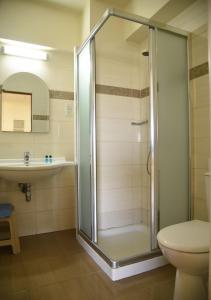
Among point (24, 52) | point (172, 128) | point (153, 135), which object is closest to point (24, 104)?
point (24, 52)

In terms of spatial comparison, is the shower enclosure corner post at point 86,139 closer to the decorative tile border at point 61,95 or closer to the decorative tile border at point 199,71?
the decorative tile border at point 61,95

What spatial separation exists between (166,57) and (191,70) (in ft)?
0.99

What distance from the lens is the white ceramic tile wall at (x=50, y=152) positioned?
2293 mm

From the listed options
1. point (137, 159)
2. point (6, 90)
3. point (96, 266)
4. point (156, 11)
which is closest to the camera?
point (96, 266)

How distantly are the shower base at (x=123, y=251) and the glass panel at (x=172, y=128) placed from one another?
0.32 meters

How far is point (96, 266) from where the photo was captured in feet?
5.69

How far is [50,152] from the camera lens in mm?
2455

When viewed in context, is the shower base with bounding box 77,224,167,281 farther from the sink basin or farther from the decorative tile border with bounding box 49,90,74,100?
the decorative tile border with bounding box 49,90,74,100

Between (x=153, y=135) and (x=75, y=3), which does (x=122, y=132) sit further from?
(x=75, y=3)

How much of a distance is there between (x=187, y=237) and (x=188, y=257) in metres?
0.12

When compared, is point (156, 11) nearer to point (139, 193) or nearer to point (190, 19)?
point (190, 19)

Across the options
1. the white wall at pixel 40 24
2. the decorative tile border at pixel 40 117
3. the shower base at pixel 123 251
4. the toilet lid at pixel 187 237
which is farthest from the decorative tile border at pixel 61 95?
the toilet lid at pixel 187 237

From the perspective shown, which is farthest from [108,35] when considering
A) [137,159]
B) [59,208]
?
[59,208]

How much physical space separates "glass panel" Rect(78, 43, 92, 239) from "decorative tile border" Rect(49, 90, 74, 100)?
334 mm
